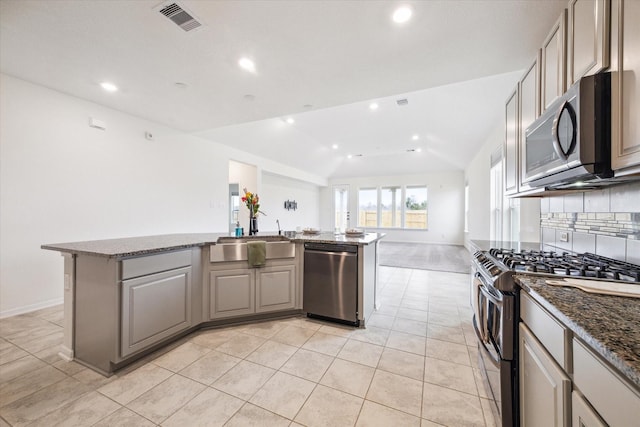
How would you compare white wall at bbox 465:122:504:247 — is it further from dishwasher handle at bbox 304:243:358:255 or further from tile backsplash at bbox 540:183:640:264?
dishwasher handle at bbox 304:243:358:255

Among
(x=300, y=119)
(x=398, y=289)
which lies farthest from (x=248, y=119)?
(x=398, y=289)

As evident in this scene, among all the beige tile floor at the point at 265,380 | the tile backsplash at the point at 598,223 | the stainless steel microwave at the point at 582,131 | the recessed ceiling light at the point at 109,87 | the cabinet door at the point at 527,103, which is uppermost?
the recessed ceiling light at the point at 109,87

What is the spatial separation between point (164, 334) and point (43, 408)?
725mm

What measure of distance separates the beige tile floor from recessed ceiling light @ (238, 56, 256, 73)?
2616mm

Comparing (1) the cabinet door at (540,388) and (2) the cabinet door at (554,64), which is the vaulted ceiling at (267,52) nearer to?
(2) the cabinet door at (554,64)

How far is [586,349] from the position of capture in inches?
28.8

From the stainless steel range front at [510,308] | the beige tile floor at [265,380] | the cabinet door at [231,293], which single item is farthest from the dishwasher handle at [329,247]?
the stainless steel range front at [510,308]

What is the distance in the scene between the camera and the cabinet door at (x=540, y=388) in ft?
2.74

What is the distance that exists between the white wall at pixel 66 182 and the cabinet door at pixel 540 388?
4.62m

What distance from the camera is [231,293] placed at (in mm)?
2594

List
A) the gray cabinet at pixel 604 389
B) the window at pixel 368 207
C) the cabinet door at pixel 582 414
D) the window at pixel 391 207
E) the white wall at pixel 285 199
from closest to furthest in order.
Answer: the gray cabinet at pixel 604 389, the cabinet door at pixel 582 414, the white wall at pixel 285 199, the window at pixel 391 207, the window at pixel 368 207

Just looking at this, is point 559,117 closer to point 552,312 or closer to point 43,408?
point 552,312

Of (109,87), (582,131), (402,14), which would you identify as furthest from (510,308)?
(109,87)

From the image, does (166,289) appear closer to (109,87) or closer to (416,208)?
(109,87)
